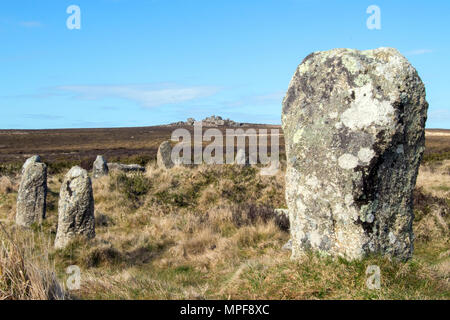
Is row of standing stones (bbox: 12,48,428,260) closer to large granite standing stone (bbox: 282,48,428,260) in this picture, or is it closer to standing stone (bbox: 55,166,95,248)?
large granite standing stone (bbox: 282,48,428,260)

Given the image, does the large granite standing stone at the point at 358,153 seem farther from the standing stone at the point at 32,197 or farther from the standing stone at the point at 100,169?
the standing stone at the point at 100,169

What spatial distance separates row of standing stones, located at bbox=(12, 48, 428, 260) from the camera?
17.5 ft

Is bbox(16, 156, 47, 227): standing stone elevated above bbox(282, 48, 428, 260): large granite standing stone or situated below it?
below

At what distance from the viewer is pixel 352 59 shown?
5.64 meters

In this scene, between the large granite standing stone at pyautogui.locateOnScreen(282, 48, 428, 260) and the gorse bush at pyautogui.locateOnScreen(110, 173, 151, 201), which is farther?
the gorse bush at pyautogui.locateOnScreen(110, 173, 151, 201)

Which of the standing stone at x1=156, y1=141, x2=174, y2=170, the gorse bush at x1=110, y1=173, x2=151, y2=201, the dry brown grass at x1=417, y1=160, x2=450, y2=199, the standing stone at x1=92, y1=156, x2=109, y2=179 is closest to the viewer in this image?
the dry brown grass at x1=417, y1=160, x2=450, y2=199

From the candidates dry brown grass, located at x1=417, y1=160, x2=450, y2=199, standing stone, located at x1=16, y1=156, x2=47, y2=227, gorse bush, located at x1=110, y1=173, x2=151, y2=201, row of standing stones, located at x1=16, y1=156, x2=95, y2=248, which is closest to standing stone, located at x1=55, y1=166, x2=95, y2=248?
row of standing stones, located at x1=16, y1=156, x2=95, y2=248

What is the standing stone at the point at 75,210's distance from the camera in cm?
952

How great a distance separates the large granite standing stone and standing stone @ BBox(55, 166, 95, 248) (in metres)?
5.62

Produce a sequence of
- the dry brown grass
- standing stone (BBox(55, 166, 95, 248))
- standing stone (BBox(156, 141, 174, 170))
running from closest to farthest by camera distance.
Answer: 1. standing stone (BBox(55, 166, 95, 248))
2. the dry brown grass
3. standing stone (BBox(156, 141, 174, 170))

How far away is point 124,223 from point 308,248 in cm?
730

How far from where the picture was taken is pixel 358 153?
5.33 metres
